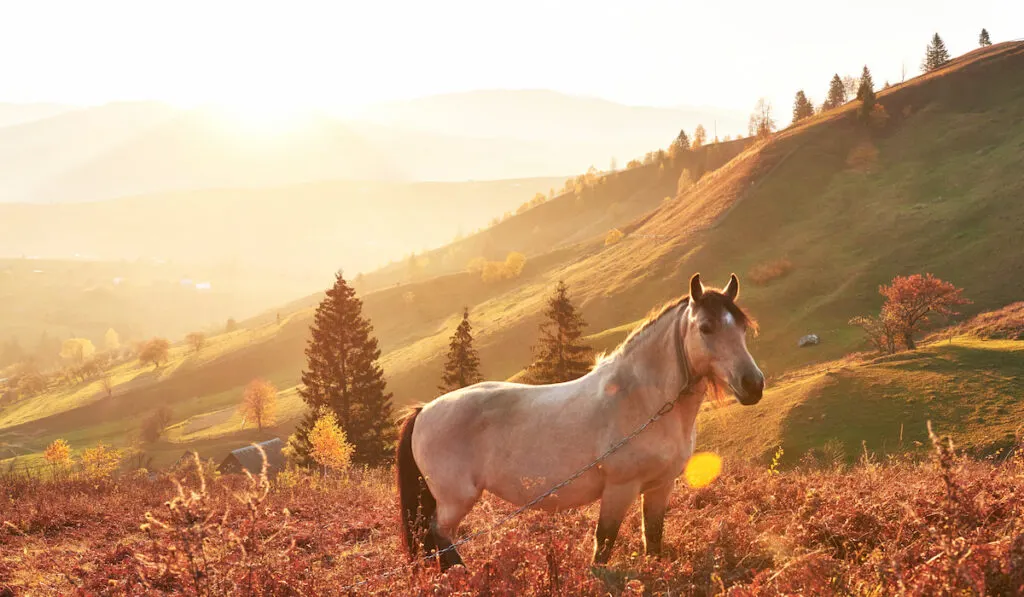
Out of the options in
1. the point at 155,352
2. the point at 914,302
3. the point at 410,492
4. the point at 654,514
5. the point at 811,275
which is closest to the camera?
the point at 654,514

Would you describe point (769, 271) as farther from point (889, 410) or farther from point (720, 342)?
point (720, 342)

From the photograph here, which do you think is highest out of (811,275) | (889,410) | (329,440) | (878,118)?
(878,118)

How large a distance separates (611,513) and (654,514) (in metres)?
0.68

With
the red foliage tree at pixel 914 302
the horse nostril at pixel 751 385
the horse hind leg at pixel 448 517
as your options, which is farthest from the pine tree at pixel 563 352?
the horse nostril at pixel 751 385

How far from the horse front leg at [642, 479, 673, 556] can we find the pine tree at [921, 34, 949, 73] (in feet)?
622

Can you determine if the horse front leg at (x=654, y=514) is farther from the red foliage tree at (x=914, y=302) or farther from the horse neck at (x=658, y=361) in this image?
the red foliage tree at (x=914, y=302)

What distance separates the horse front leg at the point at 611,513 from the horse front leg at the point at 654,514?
16.5 inches

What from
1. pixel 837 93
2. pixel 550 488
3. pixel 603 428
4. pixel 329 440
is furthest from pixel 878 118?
pixel 550 488

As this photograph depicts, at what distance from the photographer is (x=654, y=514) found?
606cm

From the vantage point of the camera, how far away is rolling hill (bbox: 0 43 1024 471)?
35625 millimetres

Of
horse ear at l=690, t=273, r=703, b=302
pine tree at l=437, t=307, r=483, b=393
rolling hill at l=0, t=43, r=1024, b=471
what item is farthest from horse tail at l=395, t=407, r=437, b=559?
pine tree at l=437, t=307, r=483, b=393

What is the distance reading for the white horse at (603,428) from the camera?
5.59 metres

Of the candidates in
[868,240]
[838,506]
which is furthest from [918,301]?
[838,506]

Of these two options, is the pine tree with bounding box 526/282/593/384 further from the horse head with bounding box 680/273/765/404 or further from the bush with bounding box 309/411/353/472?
the horse head with bounding box 680/273/765/404
